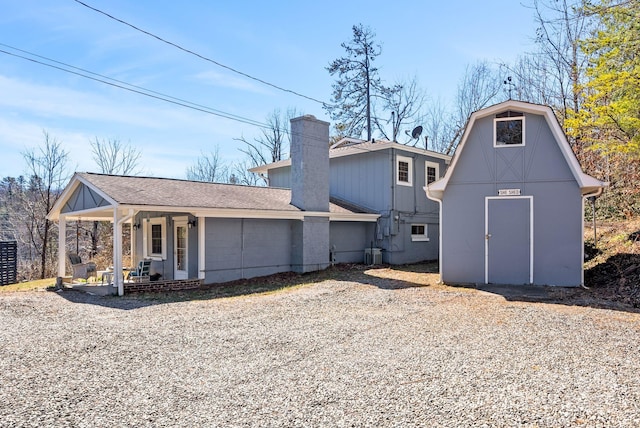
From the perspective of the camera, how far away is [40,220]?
22.3 metres

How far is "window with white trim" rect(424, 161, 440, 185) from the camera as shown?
682 inches

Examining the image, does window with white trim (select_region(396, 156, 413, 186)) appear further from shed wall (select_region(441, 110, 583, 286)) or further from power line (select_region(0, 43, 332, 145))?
power line (select_region(0, 43, 332, 145))

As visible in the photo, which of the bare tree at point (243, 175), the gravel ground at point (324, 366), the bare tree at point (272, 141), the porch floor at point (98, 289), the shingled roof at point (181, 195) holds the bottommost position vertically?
the porch floor at point (98, 289)

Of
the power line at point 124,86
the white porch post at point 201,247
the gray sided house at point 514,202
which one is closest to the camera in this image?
the power line at point 124,86

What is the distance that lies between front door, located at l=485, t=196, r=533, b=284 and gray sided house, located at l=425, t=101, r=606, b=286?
0.02 m

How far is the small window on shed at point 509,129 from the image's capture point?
10500mm

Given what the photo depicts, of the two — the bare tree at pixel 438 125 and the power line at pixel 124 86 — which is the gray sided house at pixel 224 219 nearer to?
the power line at pixel 124 86

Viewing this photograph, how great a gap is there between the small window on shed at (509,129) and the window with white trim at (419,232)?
6.76 m

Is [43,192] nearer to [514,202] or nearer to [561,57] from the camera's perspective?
[514,202]

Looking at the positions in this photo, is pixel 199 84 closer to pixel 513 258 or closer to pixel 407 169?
pixel 407 169

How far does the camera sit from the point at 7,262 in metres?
16.7

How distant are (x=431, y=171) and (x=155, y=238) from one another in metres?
11.0

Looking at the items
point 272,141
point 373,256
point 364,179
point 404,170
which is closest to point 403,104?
point 272,141

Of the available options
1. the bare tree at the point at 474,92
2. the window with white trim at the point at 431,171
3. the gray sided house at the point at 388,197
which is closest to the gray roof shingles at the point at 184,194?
the gray sided house at the point at 388,197
